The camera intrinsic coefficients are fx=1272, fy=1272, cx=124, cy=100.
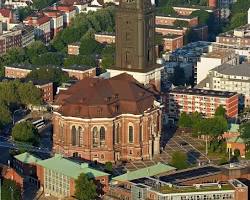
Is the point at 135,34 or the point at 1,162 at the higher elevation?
the point at 135,34

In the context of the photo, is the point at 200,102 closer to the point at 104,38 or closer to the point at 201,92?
the point at 201,92

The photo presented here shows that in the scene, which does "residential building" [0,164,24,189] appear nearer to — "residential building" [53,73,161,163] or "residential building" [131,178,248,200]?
"residential building" [53,73,161,163]

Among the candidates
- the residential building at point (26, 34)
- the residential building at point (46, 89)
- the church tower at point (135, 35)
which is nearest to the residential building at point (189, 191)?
the church tower at point (135, 35)

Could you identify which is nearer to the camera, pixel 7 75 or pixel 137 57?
pixel 137 57

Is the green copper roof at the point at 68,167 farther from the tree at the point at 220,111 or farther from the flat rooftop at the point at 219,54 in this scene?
the flat rooftop at the point at 219,54

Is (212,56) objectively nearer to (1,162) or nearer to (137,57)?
(137,57)

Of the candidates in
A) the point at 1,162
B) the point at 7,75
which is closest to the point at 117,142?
the point at 1,162
